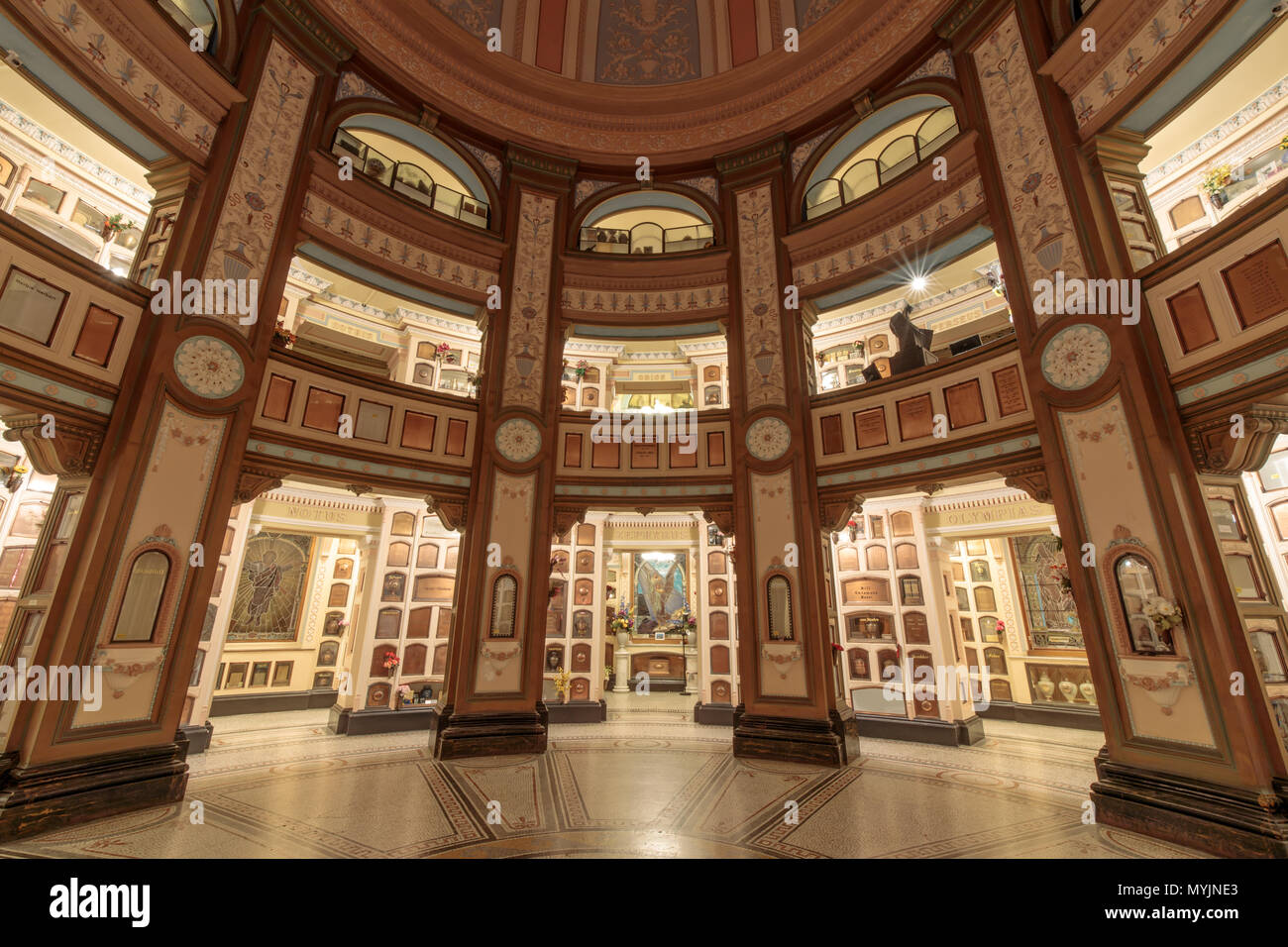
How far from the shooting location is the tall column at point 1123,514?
15.3 ft

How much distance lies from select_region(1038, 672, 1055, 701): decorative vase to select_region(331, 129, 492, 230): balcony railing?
1405 centimetres

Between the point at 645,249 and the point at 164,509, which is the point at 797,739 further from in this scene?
the point at 645,249

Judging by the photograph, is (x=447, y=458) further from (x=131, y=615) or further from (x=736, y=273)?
(x=736, y=273)

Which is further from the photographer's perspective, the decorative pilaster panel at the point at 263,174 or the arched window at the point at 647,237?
the arched window at the point at 647,237

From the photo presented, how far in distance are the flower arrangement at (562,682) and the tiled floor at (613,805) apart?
6.33ft

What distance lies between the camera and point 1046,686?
34.4 ft

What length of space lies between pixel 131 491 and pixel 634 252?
8615 mm

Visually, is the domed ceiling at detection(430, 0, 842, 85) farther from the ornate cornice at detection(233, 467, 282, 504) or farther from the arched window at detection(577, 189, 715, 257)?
the ornate cornice at detection(233, 467, 282, 504)

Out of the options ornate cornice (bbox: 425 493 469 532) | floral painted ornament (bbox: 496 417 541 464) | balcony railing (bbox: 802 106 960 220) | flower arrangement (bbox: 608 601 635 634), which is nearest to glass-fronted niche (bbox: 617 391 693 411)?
floral painted ornament (bbox: 496 417 541 464)

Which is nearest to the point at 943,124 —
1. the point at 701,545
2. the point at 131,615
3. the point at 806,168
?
the point at 806,168

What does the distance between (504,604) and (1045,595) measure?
35.0 ft

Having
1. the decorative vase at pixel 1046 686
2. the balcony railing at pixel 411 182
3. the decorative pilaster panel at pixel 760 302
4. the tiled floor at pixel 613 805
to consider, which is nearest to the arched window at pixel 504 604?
the tiled floor at pixel 613 805

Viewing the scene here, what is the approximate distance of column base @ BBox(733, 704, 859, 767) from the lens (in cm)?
760

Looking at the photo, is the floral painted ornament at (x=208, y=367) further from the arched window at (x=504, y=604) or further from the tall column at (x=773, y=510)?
the tall column at (x=773, y=510)
